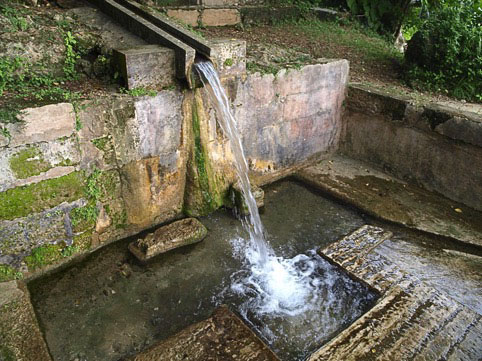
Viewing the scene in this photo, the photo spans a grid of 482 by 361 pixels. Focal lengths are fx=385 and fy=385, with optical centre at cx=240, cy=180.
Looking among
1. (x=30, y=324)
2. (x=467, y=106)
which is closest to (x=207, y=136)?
(x=30, y=324)

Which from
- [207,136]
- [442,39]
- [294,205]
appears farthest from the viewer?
[442,39]

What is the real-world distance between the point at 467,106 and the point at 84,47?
5.37 meters

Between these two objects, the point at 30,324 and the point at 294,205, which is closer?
the point at 30,324

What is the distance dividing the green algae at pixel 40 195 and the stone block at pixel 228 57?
78.8 inches

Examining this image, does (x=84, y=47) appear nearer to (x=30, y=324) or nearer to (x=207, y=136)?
(x=207, y=136)

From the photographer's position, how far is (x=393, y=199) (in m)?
5.45

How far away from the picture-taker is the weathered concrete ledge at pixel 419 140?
509cm

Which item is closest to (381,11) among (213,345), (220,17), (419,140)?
(220,17)

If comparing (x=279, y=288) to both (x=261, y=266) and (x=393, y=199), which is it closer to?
(x=261, y=266)

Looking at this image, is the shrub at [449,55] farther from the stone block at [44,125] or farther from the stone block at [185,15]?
the stone block at [44,125]

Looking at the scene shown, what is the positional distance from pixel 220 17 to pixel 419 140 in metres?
4.50

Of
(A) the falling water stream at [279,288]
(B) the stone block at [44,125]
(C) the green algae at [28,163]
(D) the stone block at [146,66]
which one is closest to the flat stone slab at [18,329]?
(C) the green algae at [28,163]

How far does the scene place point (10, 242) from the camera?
145 inches

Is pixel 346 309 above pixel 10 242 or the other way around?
the other way around
